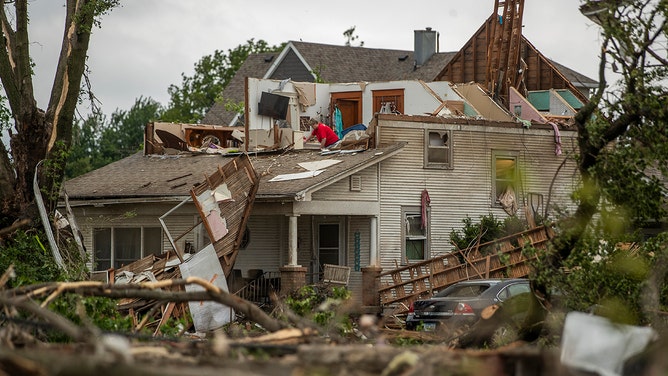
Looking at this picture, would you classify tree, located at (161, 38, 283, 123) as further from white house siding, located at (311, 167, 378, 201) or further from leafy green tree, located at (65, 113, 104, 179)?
white house siding, located at (311, 167, 378, 201)

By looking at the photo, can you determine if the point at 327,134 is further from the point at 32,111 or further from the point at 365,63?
the point at 365,63

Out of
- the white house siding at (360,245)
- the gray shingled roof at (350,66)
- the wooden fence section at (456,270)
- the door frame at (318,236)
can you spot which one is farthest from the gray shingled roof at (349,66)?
the wooden fence section at (456,270)

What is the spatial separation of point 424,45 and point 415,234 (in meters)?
24.5

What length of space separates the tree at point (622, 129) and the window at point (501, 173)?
16152mm

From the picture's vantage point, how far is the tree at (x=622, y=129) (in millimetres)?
12555

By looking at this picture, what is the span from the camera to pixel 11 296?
1027 cm

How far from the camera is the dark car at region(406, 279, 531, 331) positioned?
66.2 ft

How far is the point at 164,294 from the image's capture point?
10836 mm

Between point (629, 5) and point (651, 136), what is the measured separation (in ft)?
4.86

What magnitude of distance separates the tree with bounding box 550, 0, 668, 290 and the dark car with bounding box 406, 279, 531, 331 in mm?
7142

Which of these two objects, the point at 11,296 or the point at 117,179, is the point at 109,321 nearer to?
the point at 11,296

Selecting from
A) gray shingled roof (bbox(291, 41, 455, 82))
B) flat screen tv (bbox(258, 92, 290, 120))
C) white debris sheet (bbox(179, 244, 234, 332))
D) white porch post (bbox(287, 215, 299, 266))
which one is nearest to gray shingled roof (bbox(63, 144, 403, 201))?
white porch post (bbox(287, 215, 299, 266))

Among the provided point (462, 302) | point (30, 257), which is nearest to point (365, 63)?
point (462, 302)

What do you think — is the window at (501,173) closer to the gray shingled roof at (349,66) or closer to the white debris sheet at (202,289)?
the white debris sheet at (202,289)
